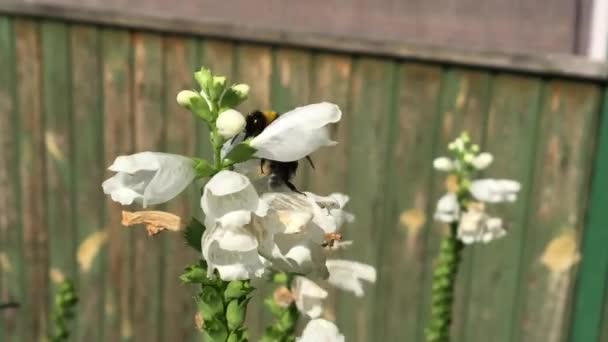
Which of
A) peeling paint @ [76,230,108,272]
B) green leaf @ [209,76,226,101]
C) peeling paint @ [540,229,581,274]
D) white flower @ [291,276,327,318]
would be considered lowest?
peeling paint @ [76,230,108,272]

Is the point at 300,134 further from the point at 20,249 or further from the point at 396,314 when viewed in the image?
the point at 20,249

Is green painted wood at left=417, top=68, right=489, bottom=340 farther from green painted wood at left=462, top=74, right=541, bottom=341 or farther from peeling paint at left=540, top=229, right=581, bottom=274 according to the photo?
peeling paint at left=540, top=229, right=581, bottom=274

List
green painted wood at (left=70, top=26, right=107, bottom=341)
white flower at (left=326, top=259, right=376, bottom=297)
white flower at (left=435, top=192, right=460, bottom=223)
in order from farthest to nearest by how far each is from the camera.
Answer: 1. green painted wood at (left=70, top=26, right=107, bottom=341)
2. white flower at (left=435, top=192, right=460, bottom=223)
3. white flower at (left=326, top=259, right=376, bottom=297)

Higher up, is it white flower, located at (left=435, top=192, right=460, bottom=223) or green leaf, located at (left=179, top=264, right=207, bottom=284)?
green leaf, located at (left=179, top=264, right=207, bottom=284)

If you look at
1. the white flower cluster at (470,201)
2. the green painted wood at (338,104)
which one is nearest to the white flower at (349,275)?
the white flower cluster at (470,201)

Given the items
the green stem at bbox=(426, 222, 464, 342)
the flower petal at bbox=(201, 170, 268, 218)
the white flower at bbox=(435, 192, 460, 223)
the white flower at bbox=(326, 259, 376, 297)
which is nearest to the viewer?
the flower petal at bbox=(201, 170, 268, 218)

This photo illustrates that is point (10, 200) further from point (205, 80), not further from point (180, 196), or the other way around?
point (205, 80)

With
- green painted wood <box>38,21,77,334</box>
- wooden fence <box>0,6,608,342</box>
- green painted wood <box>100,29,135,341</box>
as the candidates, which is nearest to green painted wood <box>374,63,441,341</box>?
wooden fence <box>0,6,608,342</box>
